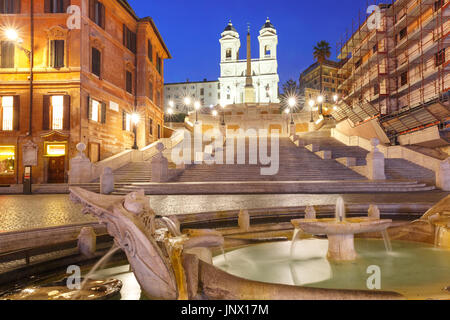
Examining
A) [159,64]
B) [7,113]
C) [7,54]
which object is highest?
[159,64]

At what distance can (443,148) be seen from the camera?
2447cm

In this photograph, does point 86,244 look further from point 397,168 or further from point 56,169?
point 397,168

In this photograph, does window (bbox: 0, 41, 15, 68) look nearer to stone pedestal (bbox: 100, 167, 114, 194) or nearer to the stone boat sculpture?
stone pedestal (bbox: 100, 167, 114, 194)

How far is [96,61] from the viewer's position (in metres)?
23.6

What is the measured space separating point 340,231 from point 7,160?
24.6 m

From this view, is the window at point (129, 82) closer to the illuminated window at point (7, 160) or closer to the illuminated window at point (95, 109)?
the illuminated window at point (95, 109)

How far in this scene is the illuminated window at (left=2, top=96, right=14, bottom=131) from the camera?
2131 cm

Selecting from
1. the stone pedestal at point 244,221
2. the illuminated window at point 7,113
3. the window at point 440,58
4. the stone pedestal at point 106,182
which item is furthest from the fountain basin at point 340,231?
the window at point 440,58

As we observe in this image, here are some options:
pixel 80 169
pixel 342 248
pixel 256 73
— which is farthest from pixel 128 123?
pixel 256 73

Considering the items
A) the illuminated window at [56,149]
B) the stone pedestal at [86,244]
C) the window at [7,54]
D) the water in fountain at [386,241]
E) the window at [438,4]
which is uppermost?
the window at [438,4]

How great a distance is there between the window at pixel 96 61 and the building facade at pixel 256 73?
222 feet

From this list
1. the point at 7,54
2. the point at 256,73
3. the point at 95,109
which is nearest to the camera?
the point at 7,54

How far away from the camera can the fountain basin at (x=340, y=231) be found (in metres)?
4.45
